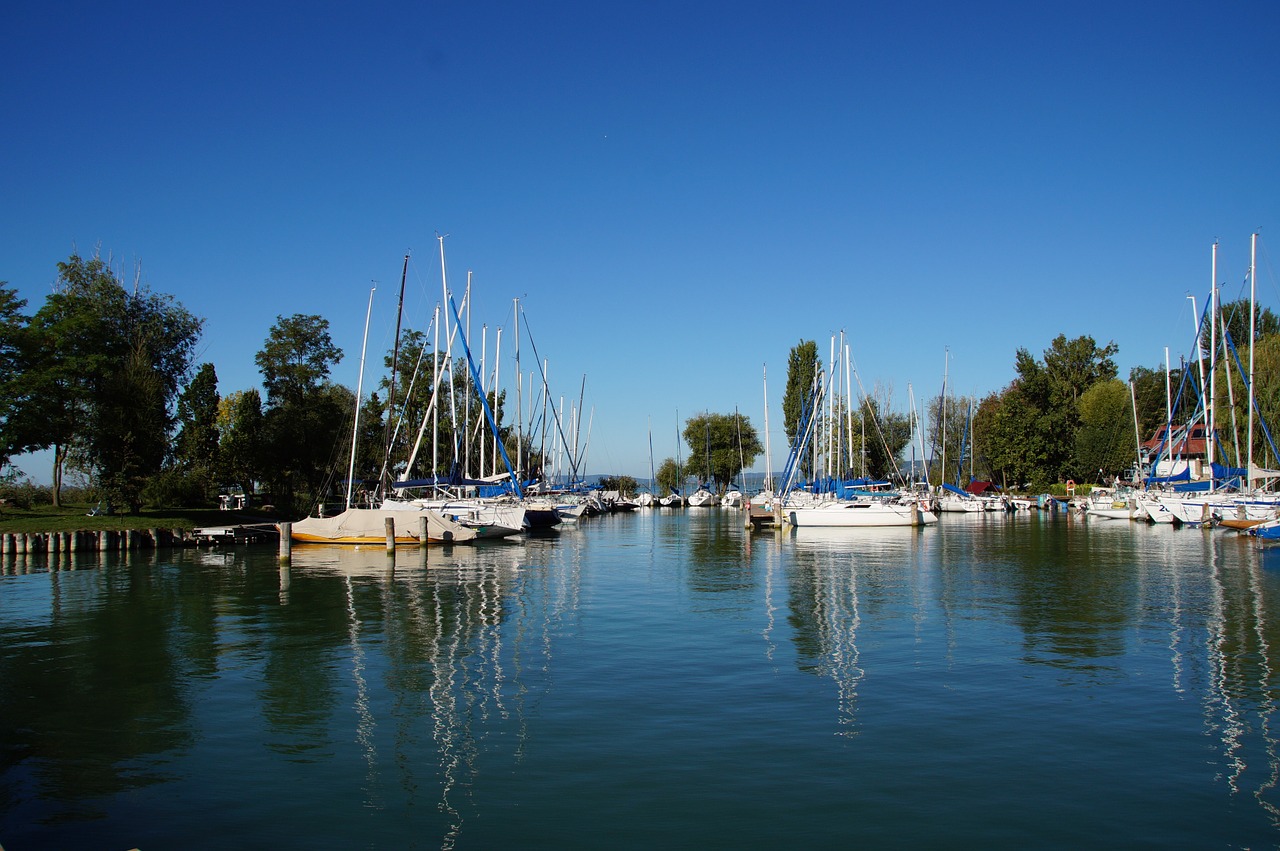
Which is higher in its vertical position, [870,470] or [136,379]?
[136,379]

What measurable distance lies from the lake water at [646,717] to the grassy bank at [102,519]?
72.3 ft

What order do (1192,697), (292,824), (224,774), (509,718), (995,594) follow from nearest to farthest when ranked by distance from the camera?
1. (292,824)
2. (224,774)
3. (509,718)
4. (1192,697)
5. (995,594)

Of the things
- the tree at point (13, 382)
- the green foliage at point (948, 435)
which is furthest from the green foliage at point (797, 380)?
the tree at point (13, 382)

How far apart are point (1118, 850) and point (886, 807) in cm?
225

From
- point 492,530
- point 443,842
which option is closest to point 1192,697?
point 443,842

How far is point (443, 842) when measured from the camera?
9094mm

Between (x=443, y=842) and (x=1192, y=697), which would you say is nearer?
(x=443, y=842)

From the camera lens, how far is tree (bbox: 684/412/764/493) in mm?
135625

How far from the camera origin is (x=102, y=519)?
50.9m

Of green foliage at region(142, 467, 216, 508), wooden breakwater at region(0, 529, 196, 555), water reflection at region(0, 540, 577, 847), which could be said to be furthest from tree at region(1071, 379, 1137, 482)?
wooden breakwater at region(0, 529, 196, 555)

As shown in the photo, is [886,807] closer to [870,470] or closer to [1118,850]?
[1118,850]

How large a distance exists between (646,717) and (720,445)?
125 m

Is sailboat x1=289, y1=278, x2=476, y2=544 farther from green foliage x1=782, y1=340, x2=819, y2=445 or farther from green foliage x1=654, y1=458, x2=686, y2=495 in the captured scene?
green foliage x1=654, y1=458, x2=686, y2=495

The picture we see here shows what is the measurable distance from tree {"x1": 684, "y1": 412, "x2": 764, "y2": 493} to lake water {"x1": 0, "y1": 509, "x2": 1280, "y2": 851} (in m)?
107
